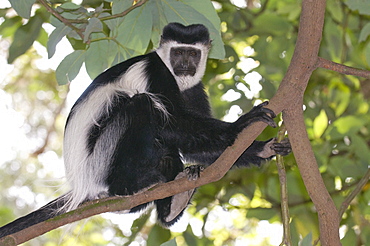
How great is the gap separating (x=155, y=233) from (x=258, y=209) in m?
0.76

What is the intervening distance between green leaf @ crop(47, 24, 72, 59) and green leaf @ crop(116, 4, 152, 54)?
12.1 inches

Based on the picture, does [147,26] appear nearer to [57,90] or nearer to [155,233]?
[155,233]

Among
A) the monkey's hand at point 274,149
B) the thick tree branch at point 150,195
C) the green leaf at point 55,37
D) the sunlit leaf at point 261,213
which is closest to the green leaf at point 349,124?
the monkey's hand at point 274,149

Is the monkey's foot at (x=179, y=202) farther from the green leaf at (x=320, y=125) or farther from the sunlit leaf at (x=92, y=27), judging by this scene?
the green leaf at (x=320, y=125)

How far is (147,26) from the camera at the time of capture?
2.51 m

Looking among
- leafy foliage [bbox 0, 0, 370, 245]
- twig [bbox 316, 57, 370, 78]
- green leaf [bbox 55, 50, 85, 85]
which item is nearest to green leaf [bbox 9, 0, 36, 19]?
leafy foliage [bbox 0, 0, 370, 245]

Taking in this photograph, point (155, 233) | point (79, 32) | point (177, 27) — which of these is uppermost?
point (79, 32)

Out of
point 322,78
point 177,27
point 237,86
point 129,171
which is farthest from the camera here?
point 322,78

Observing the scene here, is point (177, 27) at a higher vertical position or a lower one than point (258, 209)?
higher

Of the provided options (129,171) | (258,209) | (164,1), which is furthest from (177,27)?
(258,209)

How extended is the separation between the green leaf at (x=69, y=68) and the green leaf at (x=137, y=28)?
0.92 ft

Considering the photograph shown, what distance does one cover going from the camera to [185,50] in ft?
10.7

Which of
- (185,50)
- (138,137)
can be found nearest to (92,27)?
(138,137)

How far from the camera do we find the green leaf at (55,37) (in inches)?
93.4
